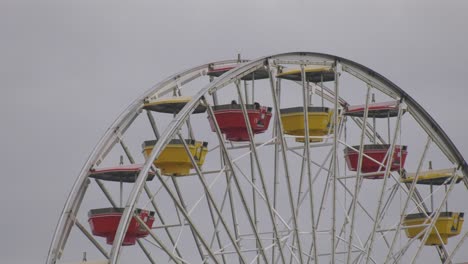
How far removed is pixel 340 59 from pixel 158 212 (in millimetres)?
10731

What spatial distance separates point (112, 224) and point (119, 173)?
2140 millimetres

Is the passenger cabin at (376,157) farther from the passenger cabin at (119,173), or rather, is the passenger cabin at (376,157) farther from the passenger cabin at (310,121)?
the passenger cabin at (119,173)

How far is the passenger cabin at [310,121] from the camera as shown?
69.6m

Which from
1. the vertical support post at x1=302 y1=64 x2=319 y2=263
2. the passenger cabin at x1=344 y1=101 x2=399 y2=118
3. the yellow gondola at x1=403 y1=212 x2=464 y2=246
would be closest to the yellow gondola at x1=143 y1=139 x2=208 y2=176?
the vertical support post at x1=302 y1=64 x2=319 y2=263

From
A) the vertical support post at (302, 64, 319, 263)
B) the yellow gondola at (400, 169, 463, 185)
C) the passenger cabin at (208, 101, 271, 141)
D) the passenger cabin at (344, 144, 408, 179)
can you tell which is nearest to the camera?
the vertical support post at (302, 64, 319, 263)

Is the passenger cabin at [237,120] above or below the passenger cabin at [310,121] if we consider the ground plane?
above

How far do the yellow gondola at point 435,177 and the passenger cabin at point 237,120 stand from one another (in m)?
9.91

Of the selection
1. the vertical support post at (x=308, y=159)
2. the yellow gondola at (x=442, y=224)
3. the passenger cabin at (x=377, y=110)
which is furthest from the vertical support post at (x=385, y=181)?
the yellow gondola at (x=442, y=224)

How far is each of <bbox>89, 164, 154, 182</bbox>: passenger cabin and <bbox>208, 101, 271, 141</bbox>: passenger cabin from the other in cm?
357

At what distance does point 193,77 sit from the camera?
2800 inches

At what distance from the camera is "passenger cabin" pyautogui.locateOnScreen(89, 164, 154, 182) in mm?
65625

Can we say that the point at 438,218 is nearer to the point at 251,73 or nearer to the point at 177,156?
the point at 251,73

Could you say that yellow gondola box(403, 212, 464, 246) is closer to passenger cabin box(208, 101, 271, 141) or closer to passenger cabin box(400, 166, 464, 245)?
passenger cabin box(400, 166, 464, 245)

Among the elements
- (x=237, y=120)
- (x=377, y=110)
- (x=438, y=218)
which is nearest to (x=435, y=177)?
(x=438, y=218)
